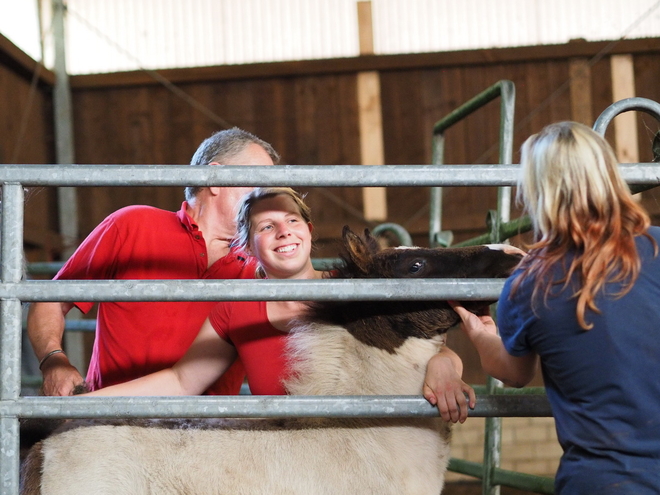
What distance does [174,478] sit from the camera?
1999 mm

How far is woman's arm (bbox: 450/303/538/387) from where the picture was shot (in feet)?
5.48

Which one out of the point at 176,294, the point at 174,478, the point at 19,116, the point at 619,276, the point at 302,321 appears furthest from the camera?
the point at 19,116

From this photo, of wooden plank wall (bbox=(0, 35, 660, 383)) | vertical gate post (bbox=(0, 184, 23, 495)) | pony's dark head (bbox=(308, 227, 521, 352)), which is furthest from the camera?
wooden plank wall (bbox=(0, 35, 660, 383))

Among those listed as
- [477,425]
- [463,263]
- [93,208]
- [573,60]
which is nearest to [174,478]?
[463,263]

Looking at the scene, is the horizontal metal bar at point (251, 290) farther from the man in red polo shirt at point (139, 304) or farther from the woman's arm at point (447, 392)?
the man in red polo shirt at point (139, 304)

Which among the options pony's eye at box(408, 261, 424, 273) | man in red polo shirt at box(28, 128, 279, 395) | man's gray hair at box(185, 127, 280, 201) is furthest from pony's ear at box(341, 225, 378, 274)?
man's gray hair at box(185, 127, 280, 201)

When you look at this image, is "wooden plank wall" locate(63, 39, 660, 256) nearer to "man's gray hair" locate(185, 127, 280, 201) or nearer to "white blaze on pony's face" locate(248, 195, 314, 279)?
"man's gray hair" locate(185, 127, 280, 201)

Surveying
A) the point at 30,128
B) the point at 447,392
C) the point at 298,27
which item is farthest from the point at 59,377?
the point at 298,27

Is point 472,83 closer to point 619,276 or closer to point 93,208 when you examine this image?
point 93,208

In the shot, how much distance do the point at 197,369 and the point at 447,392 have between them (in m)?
0.85

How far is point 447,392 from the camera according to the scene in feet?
6.15

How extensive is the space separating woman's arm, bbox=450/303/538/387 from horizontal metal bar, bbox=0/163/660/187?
0.40m

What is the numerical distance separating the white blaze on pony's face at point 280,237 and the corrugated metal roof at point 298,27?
7007mm

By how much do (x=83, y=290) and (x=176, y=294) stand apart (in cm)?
24
